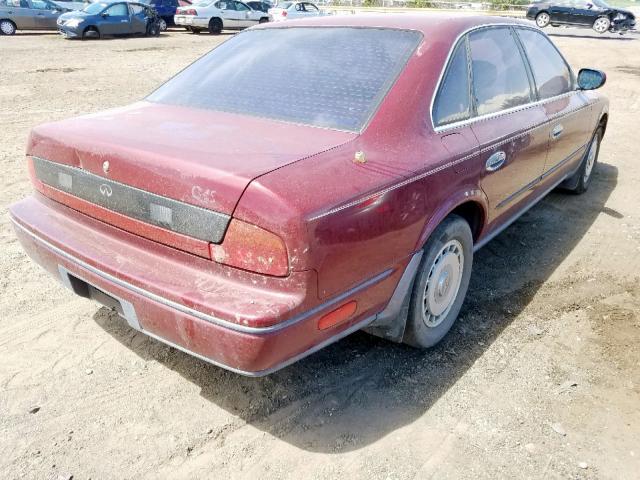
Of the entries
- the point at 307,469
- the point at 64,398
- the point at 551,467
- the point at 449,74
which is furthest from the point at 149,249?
the point at 551,467

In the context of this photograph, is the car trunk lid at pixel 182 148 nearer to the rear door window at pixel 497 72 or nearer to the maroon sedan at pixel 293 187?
the maroon sedan at pixel 293 187

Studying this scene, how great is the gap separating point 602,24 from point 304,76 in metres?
22.7

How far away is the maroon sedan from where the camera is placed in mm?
1928

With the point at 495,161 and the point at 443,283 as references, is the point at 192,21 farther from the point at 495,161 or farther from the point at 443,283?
the point at 443,283

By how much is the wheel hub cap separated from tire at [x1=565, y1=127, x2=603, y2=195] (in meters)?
2.83

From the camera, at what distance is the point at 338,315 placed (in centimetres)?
213

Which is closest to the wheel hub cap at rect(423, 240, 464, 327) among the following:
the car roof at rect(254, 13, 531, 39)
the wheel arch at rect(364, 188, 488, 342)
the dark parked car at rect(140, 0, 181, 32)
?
the wheel arch at rect(364, 188, 488, 342)

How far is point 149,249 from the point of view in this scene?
2184 millimetres

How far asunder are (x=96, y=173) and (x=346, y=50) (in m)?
1.37

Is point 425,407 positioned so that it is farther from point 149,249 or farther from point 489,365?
point 149,249

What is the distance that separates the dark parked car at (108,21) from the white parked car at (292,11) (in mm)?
5141

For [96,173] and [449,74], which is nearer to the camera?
[96,173]

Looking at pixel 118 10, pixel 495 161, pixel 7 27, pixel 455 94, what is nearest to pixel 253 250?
pixel 455 94

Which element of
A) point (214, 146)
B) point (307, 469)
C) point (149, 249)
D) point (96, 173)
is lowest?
point (307, 469)
